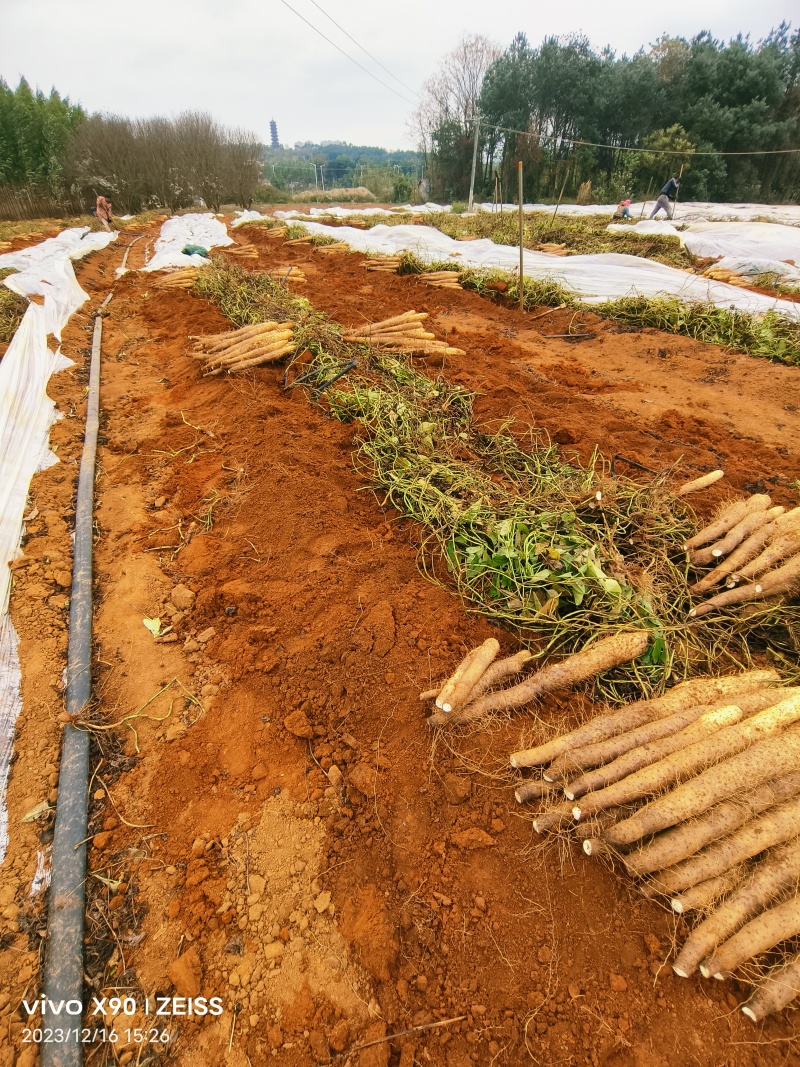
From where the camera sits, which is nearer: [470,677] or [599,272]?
[470,677]

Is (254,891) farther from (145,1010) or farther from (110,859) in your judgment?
(110,859)

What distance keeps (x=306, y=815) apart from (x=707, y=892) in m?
1.45

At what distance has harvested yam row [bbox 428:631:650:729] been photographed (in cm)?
217

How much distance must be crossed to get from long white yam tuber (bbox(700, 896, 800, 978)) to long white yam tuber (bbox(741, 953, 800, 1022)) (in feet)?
0.17

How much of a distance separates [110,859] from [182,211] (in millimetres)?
30276

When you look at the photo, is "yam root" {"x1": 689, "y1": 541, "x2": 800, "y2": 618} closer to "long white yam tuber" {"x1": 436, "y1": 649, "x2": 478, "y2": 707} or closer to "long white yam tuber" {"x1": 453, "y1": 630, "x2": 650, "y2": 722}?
"long white yam tuber" {"x1": 453, "y1": 630, "x2": 650, "y2": 722}

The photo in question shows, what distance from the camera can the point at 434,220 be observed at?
17875 millimetres

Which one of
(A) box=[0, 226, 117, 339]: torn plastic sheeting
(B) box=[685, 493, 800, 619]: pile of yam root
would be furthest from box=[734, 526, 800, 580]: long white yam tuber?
(A) box=[0, 226, 117, 339]: torn plastic sheeting

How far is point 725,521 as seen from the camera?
9.30ft

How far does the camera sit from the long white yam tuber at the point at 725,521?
2.82 meters

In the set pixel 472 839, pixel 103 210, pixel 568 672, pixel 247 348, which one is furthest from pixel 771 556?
pixel 103 210

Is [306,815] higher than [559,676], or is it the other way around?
[559,676]

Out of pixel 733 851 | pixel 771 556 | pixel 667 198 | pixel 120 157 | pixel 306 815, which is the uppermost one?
pixel 120 157

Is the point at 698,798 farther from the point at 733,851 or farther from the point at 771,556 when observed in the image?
the point at 771,556
